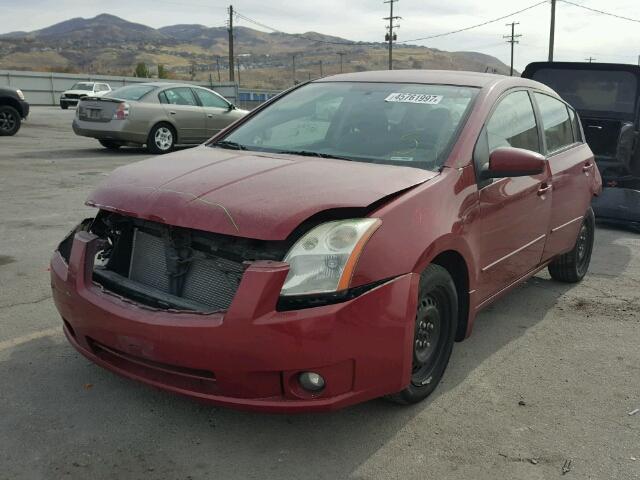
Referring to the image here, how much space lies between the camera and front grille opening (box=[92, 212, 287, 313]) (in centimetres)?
280

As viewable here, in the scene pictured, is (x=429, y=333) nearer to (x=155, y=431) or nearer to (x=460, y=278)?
(x=460, y=278)

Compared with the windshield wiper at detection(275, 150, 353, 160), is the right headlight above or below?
below

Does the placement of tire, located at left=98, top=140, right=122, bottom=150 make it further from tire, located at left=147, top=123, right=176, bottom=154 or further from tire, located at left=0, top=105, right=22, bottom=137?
tire, located at left=0, top=105, right=22, bottom=137

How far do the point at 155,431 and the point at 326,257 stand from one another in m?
1.13

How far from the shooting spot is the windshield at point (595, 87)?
8.07 metres

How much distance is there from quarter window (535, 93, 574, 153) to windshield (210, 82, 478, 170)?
1.02 m

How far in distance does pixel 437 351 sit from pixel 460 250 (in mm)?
529

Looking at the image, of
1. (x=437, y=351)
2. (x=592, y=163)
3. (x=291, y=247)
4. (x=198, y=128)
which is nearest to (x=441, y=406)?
(x=437, y=351)

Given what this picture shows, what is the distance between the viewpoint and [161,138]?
13.4 meters

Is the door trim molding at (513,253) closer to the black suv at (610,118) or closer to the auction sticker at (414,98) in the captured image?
the auction sticker at (414,98)

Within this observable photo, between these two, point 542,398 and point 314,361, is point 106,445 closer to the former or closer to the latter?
point 314,361

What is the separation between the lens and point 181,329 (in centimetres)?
264

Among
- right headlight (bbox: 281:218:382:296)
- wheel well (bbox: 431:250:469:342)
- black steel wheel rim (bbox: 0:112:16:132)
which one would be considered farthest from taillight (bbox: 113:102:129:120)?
right headlight (bbox: 281:218:382:296)

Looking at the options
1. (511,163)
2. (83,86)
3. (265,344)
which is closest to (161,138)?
(511,163)
